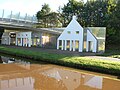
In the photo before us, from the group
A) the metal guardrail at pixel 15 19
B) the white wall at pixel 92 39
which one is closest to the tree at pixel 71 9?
the metal guardrail at pixel 15 19

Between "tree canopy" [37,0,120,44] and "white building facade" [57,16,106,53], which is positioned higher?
"tree canopy" [37,0,120,44]

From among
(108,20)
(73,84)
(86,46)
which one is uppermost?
(108,20)

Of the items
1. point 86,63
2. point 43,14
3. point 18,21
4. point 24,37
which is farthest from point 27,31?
point 86,63

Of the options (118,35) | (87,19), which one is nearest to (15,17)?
(87,19)

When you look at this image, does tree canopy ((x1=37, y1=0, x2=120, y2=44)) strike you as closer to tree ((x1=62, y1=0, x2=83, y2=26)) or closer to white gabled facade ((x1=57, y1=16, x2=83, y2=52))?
tree ((x1=62, y1=0, x2=83, y2=26))

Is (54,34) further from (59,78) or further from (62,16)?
(59,78)

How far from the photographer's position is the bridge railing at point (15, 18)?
30375 mm

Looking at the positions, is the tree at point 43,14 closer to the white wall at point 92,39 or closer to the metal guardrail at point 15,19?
the metal guardrail at point 15,19

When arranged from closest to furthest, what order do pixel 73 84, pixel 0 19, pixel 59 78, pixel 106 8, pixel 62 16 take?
pixel 73 84
pixel 59 78
pixel 0 19
pixel 106 8
pixel 62 16

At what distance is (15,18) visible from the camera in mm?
31562

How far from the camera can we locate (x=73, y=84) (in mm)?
11023

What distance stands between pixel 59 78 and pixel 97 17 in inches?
889

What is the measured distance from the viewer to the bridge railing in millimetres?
30375

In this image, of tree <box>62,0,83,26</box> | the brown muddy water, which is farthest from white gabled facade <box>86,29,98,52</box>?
tree <box>62,0,83,26</box>
